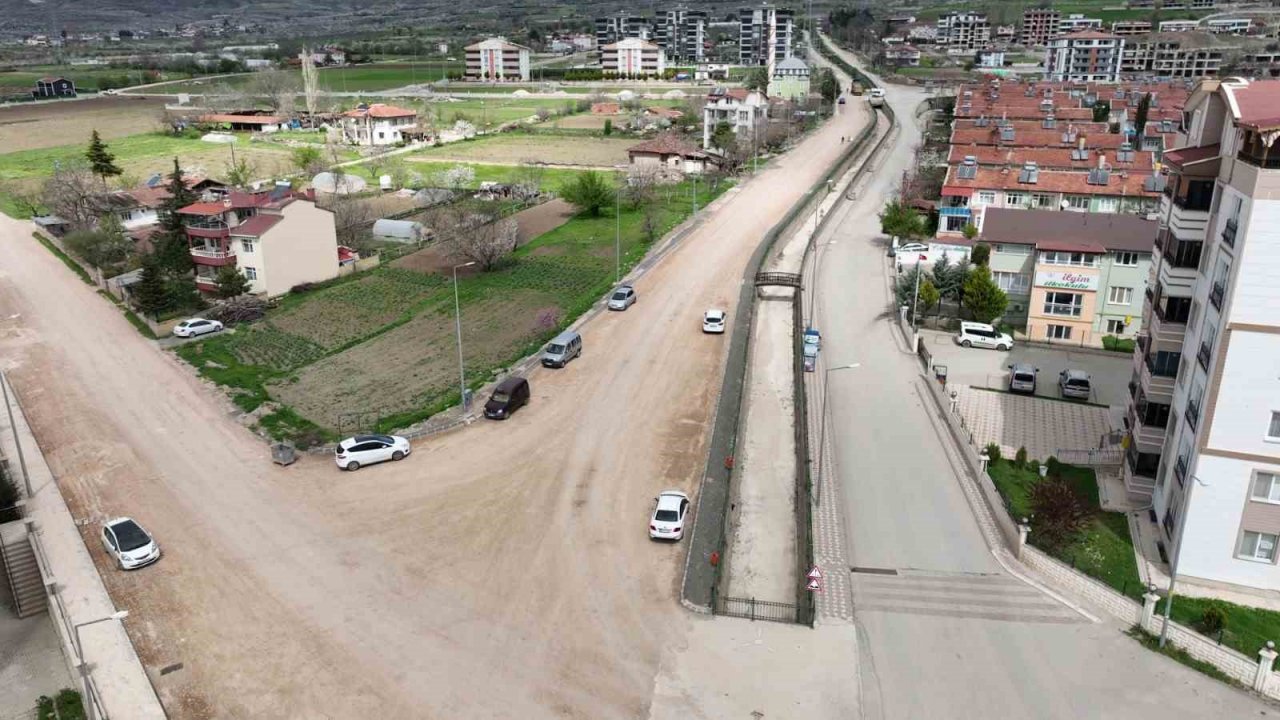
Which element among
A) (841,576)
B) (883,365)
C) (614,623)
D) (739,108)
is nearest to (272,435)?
(614,623)

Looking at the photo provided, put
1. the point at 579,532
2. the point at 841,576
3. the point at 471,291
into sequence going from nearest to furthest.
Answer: the point at 841,576 → the point at 579,532 → the point at 471,291

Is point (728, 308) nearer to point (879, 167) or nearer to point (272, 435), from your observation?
point (272, 435)

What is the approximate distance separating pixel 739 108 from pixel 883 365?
63.4 meters

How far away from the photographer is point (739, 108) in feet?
312

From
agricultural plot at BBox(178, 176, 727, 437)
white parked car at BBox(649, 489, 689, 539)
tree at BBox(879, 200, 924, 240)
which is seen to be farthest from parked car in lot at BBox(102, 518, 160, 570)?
tree at BBox(879, 200, 924, 240)

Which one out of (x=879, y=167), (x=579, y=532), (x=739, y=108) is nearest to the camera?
(x=579, y=532)

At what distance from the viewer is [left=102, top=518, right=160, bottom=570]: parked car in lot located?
23234 mm

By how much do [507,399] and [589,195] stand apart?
33873mm

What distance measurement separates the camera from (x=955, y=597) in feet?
72.5

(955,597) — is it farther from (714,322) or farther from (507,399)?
(714,322)

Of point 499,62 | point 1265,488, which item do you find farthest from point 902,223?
point 499,62

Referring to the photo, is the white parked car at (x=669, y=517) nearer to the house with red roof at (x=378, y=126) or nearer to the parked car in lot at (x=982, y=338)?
the parked car in lot at (x=982, y=338)

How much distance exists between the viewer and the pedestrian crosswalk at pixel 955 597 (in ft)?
70.4

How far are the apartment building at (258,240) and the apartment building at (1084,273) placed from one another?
1337 inches
